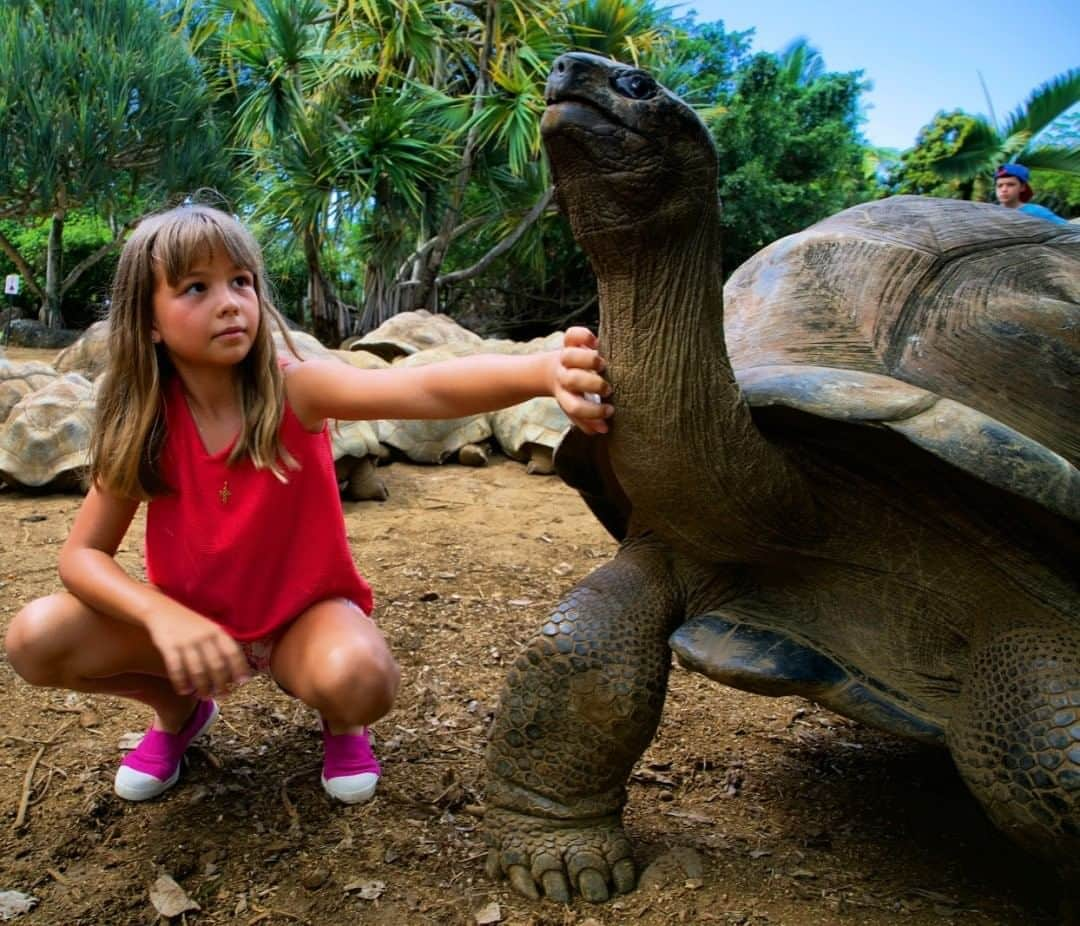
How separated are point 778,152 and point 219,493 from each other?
41.7 feet

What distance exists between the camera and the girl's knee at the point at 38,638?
5.84 ft

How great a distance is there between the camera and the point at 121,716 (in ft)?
7.51

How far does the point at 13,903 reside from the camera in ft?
5.10

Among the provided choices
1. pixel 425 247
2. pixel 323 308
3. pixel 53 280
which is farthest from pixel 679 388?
pixel 53 280

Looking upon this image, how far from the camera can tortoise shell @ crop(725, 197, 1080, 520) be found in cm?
142

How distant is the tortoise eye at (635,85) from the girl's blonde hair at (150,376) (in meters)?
0.78

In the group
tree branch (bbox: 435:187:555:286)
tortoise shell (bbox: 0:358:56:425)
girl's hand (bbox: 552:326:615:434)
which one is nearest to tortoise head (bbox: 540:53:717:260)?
girl's hand (bbox: 552:326:615:434)

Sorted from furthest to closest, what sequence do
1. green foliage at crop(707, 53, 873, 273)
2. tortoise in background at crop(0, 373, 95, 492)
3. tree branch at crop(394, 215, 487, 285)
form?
tree branch at crop(394, 215, 487, 285), green foliage at crop(707, 53, 873, 273), tortoise in background at crop(0, 373, 95, 492)

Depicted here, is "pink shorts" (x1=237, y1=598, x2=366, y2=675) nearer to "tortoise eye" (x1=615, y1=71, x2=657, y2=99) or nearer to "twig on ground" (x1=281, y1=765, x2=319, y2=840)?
"twig on ground" (x1=281, y1=765, x2=319, y2=840)

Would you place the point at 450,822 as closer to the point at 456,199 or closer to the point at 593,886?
the point at 593,886

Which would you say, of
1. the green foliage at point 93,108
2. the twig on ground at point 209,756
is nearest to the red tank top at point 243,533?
the twig on ground at point 209,756

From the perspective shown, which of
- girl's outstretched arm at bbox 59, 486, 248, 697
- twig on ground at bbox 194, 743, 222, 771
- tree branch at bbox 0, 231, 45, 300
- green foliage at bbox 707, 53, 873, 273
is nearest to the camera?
girl's outstretched arm at bbox 59, 486, 248, 697

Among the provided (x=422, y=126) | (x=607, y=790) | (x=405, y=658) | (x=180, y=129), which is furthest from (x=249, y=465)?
(x=180, y=129)

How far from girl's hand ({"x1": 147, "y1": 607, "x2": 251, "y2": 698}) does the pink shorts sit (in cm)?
31
